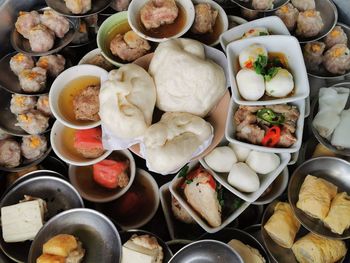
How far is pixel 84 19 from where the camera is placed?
11.6ft

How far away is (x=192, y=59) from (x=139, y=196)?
1.32 m

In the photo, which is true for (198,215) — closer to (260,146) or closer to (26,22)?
(260,146)

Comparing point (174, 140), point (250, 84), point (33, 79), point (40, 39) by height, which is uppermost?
point (250, 84)

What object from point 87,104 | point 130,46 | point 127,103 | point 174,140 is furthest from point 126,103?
point 130,46

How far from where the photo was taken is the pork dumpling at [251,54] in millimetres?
2600

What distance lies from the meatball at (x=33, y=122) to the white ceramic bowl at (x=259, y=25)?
5.22 feet

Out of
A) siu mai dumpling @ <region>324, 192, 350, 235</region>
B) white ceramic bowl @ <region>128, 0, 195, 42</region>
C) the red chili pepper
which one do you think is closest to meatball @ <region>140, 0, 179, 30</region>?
white ceramic bowl @ <region>128, 0, 195, 42</region>

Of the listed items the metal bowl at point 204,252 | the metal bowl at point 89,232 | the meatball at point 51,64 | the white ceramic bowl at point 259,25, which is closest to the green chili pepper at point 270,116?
the white ceramic bowl at point 259,25

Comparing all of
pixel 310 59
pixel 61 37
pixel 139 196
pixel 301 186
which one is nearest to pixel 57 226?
pixel 139 196

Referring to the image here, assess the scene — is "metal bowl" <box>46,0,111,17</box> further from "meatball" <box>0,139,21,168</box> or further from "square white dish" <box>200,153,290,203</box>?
"square white dish" <box>200,153,290,203</box>

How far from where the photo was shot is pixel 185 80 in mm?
2504

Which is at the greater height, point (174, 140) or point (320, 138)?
point (174, 140)

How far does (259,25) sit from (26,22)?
1.99 m

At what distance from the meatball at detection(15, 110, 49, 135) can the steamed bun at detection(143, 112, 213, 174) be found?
1177 mm
